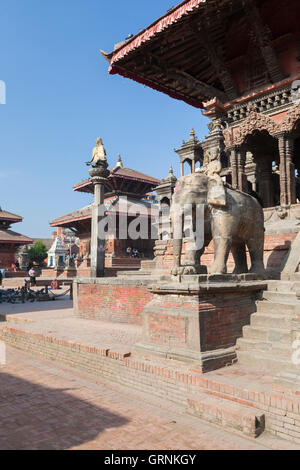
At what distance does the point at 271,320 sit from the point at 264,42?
29.8ft

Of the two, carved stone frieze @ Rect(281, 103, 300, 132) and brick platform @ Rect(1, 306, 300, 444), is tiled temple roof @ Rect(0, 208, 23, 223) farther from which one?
carved stone frieze @ Rect(281, 103, 300, 132)

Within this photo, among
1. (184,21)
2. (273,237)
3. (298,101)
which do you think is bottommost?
(273,237)

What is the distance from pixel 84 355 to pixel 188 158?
19.3 m

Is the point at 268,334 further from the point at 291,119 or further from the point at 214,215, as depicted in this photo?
the point at 291,119

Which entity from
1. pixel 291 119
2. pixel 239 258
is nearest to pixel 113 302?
pixel 239 258

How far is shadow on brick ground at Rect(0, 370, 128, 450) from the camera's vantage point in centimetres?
365

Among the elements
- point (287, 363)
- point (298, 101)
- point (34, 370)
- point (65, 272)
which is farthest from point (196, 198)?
point (65, 272)

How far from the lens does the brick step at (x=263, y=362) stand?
14.8ft

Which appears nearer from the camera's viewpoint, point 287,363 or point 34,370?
point 287,363

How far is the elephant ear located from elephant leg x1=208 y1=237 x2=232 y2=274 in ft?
1.95

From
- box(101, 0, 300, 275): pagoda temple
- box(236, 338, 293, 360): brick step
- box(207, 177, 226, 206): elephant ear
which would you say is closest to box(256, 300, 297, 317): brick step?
Answer: box(236, 338, 293, 360): brick step

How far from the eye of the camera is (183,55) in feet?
40.5

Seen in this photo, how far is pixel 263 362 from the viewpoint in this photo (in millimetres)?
4762

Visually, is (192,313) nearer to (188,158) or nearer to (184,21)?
(184,21)
